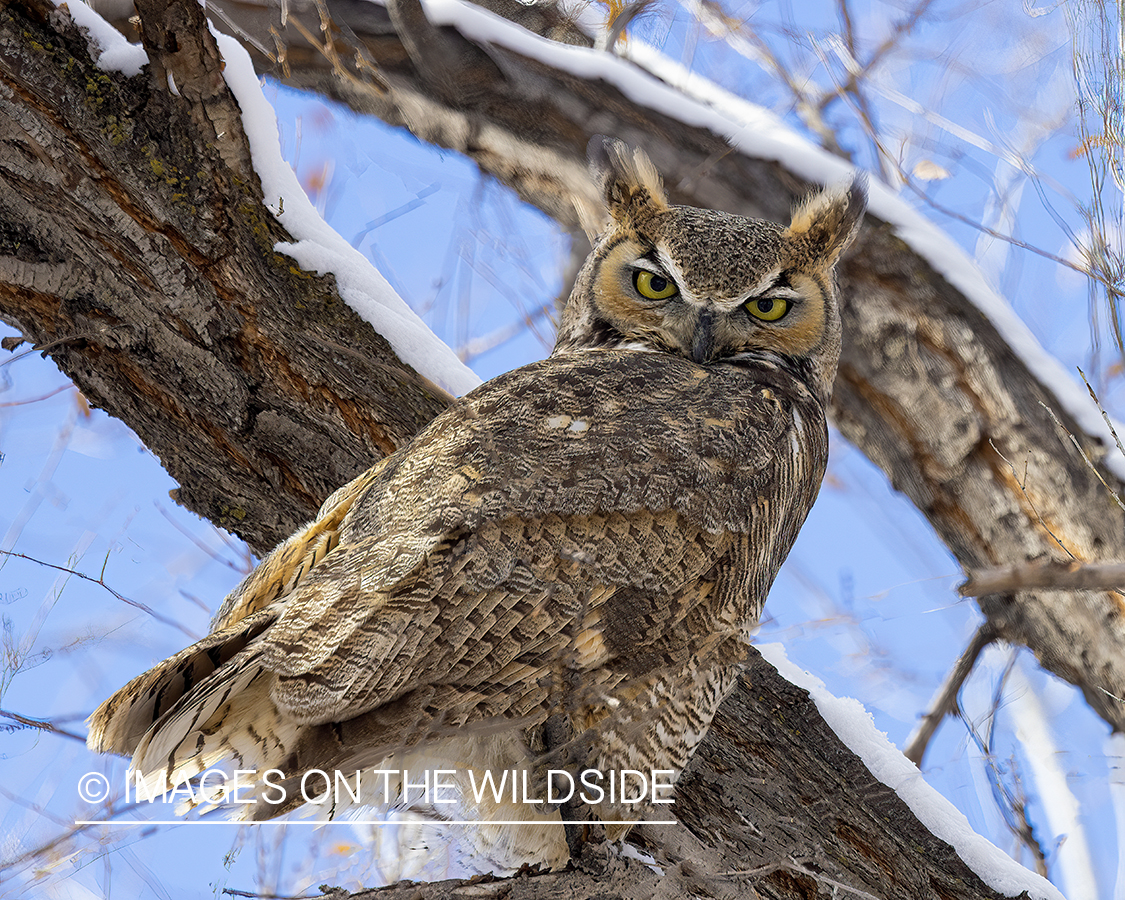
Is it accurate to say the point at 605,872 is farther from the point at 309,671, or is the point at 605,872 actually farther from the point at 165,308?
the point at 165,308

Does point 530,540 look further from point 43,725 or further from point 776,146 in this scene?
point 776,146

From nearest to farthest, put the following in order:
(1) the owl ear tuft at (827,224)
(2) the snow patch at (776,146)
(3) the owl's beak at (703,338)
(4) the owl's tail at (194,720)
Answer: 1. (4) the owl's tail at (194,720)
2. (3) the owl's beak at (703,338)
3. (1) the owl ear tuft at (827,224)
4. (2) the snow patch at (776,146)

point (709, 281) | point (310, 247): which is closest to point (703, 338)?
point (709, 281)

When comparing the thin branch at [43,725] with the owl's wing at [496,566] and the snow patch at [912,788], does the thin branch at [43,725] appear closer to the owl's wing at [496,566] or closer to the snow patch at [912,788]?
the owl's wing at [496,566]

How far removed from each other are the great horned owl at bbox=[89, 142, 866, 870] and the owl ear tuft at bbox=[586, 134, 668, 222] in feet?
1.65

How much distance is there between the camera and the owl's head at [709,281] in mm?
1961

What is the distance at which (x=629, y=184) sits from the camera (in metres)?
2.20

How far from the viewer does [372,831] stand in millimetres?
1635

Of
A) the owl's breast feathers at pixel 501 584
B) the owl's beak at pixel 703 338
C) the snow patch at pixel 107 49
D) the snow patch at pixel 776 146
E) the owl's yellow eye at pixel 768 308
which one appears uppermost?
the snow patch at pixel 776 146

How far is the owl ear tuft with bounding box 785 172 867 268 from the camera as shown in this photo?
7.05ft

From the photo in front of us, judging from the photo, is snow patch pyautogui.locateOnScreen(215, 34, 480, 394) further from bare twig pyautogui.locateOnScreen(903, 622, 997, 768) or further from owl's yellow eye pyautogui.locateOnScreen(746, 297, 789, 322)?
bare twig pyautogui.locateOnScreen(903, 622, 997, 768)

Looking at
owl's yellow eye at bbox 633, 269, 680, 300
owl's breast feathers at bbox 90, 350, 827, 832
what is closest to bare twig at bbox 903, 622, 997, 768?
owl's breast feathers at bbox 90, 350, 827, 832

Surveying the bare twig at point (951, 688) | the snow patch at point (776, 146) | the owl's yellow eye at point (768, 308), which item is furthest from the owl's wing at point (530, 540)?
the snow patch at point (776, 146)

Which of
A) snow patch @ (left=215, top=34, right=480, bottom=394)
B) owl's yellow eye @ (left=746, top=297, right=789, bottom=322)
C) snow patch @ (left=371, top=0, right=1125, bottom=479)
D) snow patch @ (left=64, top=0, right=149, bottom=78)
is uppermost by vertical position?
snow patch @ (left=371, top=0, right=1125, bottom=479)
